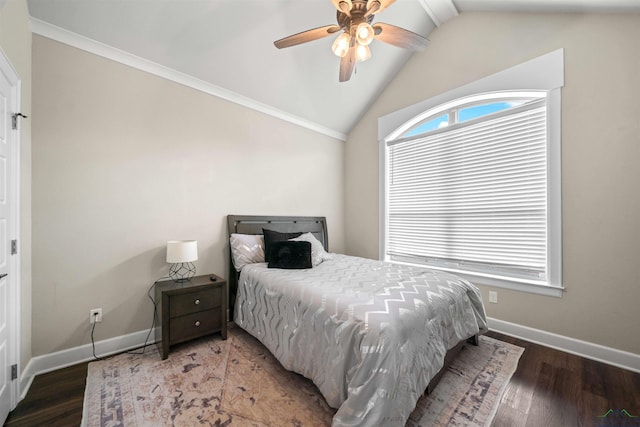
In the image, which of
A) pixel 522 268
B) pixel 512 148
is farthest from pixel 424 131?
pixel 522 268

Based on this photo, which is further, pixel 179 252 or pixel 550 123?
pixel 550 123

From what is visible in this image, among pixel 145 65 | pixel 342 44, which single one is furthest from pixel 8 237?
pixel 342 44

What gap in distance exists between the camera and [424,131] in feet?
11.1

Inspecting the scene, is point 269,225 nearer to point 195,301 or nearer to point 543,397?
point 195,301

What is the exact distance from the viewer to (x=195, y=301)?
2262 mm

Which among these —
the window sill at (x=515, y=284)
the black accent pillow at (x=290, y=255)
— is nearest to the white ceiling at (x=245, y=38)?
the black accent pillow at (x=290, y=255)

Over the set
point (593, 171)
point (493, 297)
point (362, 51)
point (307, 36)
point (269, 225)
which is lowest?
point (493, 297)

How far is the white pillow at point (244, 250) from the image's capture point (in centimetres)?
275

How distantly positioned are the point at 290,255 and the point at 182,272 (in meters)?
1.16

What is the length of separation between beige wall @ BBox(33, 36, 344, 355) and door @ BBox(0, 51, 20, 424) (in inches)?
16.3

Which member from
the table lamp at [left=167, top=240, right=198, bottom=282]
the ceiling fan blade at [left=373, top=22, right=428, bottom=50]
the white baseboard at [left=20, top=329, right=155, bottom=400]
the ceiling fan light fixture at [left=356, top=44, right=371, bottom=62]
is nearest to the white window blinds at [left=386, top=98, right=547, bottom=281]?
the ceiling fan blade at [left=373, top=22, right=428, bottom=50]

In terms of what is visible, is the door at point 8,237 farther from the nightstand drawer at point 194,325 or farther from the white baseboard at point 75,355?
the nightstand drawer at point 194,325

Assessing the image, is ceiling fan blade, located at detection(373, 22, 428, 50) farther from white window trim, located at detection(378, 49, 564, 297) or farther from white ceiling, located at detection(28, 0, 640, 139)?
white window trim, located at detection(378, 49, 564, 297)

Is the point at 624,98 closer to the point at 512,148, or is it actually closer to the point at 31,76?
the point at 512,148
